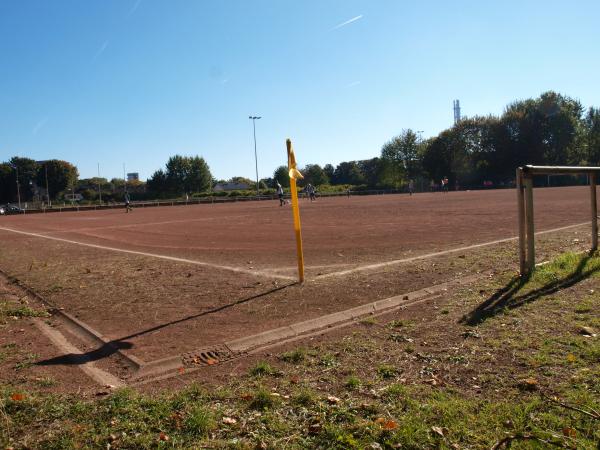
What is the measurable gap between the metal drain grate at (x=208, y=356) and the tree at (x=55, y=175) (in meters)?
108

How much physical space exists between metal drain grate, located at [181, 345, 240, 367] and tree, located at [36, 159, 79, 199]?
108m

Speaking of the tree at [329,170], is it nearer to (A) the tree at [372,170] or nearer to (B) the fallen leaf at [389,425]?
(A) the tree at [372,170]

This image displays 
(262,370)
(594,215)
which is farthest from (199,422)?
(594,215)

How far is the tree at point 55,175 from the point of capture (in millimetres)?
100438

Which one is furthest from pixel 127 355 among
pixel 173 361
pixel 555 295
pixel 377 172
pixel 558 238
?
pixel 377 172

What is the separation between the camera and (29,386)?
4.16 m

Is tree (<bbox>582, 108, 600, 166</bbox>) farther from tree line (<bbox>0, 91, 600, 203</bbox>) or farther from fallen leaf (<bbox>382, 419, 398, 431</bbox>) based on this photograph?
fallen leaf (<bbox>382, 419, 398, 431</bbox>)

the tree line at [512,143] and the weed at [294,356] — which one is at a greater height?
the tree line at [512,143]

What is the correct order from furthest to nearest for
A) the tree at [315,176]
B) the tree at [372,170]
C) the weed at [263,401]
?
the tree at [315,176] → the tree at [372,170] → the weed at [263,401]

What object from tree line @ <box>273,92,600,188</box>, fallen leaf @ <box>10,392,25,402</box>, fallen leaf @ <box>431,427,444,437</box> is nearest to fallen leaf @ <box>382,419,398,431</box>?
fallen leaf @ <box>431,427,444,437</box>

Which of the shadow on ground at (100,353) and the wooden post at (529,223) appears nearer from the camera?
the shadow on ground at (100,353)

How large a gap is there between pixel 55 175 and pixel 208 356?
109404 mm

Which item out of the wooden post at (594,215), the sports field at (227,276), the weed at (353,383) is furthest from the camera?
the wooden post at (594,215)

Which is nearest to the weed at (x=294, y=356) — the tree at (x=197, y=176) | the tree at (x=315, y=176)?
the tree at (x=197, y=176)
